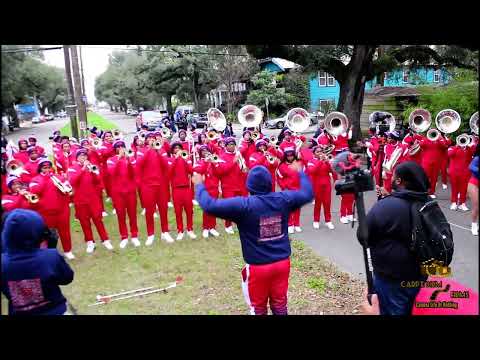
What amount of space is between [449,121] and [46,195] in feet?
29.8

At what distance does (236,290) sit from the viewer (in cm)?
551

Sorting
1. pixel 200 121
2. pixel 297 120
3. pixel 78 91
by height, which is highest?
pixel 78 91

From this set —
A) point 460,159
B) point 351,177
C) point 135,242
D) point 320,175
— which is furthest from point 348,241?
point 351,177

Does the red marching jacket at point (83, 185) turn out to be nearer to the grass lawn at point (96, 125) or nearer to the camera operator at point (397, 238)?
the camera operator at point (397, 238)

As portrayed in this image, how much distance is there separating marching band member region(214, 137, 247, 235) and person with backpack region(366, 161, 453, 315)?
4.39 metres

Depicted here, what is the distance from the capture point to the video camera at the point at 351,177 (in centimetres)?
298

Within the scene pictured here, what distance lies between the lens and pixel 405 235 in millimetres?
2967

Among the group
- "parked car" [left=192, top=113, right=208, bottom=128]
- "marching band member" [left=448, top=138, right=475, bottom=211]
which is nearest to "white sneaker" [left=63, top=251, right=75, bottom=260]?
"marching band member" [left=448, top=138, right=475, bottom=211]

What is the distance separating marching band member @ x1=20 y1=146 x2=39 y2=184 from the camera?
287 inches

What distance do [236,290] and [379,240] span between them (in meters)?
2.92

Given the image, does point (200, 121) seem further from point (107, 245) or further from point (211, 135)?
point (107, 245)

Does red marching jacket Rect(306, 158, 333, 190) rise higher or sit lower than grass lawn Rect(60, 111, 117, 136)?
lower

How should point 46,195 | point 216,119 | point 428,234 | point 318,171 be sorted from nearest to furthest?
point 428,234 → point 46,195 → point 318,171 → point 216,119

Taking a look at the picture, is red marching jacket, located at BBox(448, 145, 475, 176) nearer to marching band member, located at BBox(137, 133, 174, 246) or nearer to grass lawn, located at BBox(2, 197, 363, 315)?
grass lawn, located at BBox(2, 197, 363, 315)
